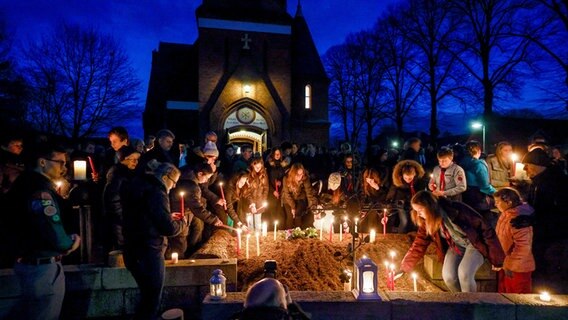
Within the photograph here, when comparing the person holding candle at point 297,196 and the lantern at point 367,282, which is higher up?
the person holding candle at point 297,196

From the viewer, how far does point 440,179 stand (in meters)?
6.58

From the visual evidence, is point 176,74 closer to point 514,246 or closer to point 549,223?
point 549,223

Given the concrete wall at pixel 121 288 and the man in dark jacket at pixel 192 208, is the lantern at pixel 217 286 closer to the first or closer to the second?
the concrete wall at pixel 121 288

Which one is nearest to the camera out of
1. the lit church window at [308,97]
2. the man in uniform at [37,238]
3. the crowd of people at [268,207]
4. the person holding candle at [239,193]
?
the man in uniform at [37,238]

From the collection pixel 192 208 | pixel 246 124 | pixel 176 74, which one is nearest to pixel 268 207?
pixel 192 208

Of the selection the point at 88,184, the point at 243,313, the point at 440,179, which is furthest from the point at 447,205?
the point at 88,184

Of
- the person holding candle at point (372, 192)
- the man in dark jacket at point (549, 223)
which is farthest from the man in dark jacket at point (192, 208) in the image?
the man in dark jacket at point (549, 223)

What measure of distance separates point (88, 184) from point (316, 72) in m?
23.9

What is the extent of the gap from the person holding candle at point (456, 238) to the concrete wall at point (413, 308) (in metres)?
0.68

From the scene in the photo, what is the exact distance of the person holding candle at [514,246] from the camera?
4.68m

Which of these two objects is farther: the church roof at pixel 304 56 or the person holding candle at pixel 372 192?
the church roof at pixel 304 56

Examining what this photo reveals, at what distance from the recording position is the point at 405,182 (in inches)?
286

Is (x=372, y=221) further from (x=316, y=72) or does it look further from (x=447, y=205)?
(x=316, y=72)

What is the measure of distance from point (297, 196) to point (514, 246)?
442 cm
